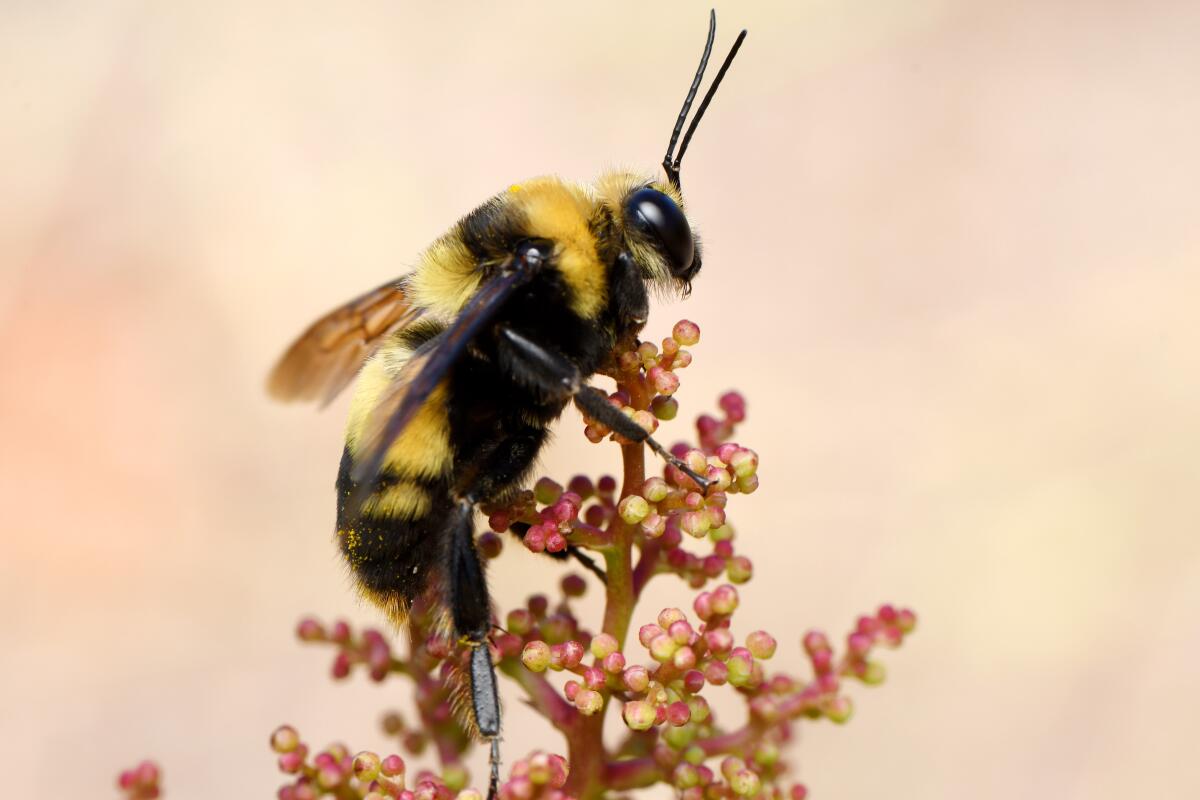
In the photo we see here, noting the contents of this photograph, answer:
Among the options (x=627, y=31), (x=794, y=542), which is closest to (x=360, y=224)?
(x=627, y=31)

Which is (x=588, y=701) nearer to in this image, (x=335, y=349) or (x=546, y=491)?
(x=546, y=491)

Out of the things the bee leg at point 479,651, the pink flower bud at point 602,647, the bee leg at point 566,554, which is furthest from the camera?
the bee leg at point 566,554

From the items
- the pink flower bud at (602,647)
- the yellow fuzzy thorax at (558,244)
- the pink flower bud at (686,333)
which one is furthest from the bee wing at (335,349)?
the pink flower bud at (602,647)

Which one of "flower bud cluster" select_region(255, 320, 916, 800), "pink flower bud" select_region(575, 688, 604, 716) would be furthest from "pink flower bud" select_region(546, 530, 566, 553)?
"pink flower bud" select_region(575, 688, 604, 716)

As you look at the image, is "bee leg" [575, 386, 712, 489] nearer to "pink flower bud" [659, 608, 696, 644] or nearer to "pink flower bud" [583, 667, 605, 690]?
"pink flower bud" [659, 608, 696, 644]

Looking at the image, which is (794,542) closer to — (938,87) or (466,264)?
(938,87)

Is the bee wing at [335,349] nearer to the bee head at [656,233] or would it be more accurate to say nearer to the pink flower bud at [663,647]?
the bee head at [656,233]
